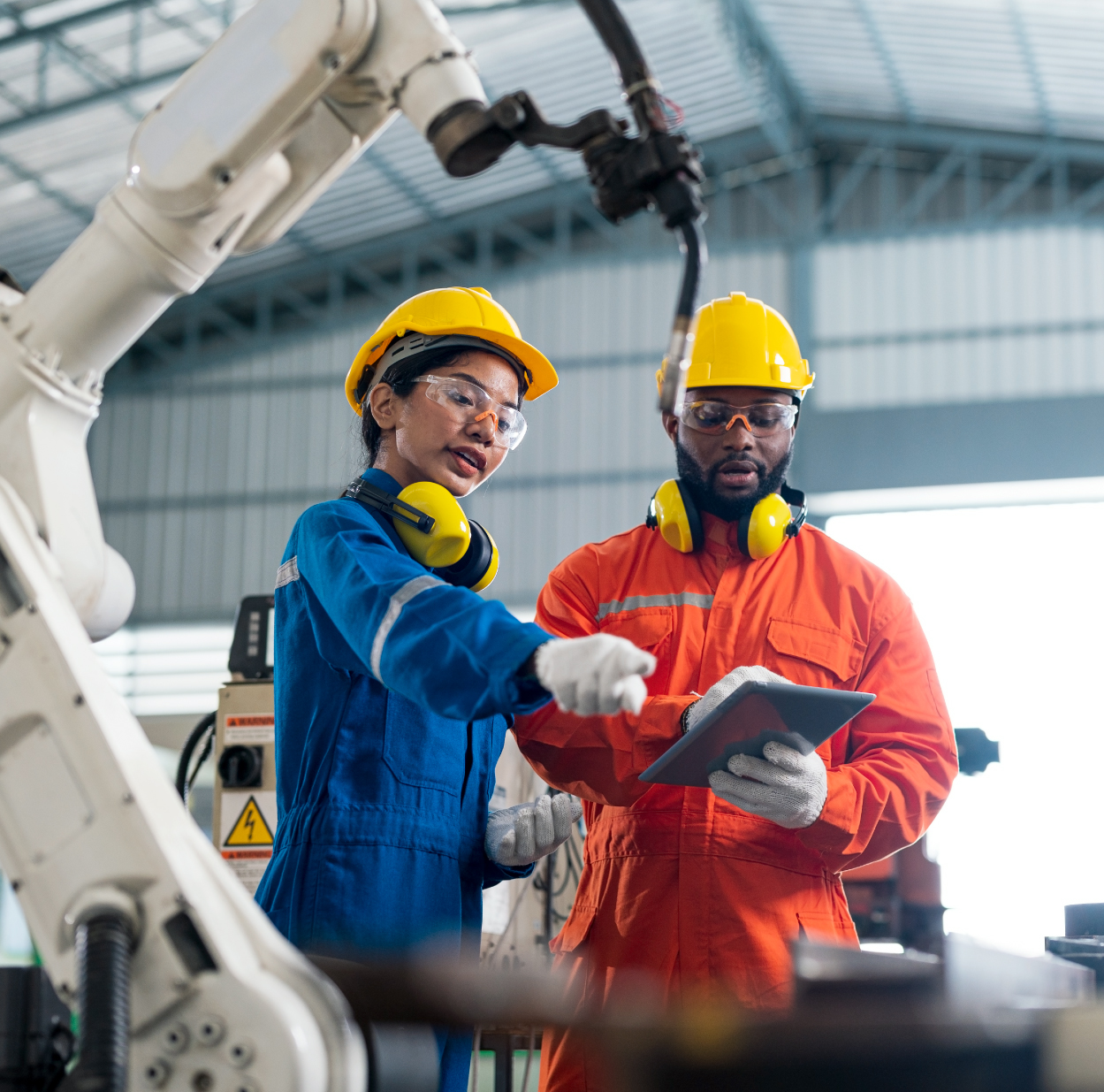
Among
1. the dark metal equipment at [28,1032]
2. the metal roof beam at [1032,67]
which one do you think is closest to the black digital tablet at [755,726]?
the dark metal equipment at [28,1032]

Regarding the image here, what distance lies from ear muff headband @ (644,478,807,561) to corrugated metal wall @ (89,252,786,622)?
9.83m

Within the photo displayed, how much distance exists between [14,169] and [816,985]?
1214cm

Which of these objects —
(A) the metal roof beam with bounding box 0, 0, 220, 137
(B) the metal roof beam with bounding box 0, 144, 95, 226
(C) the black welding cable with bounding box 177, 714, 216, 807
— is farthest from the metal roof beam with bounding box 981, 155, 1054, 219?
(C) the black welding cable with bounding box 177, 714, 216, 807

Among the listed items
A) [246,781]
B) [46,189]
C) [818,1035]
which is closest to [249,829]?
[246,781]

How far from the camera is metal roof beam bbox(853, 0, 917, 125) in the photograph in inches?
460

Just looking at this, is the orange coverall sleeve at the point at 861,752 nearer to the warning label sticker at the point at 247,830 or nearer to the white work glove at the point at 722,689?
the white work glove at the point at 722,689

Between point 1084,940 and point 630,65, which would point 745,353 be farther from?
point 1084,940

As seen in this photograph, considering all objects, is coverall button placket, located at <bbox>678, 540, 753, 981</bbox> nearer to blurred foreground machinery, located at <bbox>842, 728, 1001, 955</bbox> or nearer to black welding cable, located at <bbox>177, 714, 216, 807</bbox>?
blurred foreground machinery, located at <bbox>842, 728, 1001, 955</bbox>

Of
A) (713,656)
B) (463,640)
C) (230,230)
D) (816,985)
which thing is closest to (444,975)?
(816,985)

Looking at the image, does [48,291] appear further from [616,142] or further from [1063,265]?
[1063,265]

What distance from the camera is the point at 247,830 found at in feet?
14.7

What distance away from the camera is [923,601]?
11219 mm

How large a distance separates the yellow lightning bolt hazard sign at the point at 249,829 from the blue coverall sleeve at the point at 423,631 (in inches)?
103

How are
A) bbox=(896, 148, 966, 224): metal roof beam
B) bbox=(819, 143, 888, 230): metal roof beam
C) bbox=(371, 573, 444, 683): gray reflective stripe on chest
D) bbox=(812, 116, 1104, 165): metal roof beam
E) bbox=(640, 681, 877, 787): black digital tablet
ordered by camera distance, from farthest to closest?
bbox=(819, 143, 888, 230): metal roof beam
bbox=(896, 148, 966, 224): metal roof beam
bbox=(812, 116, 1104, 165): metal roof beam
bbox=(640, 681, 877, 787): black digital tablet
bbox=(371, 573, 444, 683): gray reflective stripe on chest
